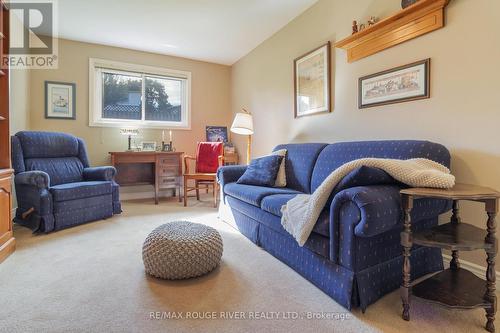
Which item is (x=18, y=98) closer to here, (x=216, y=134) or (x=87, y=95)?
(x=87, y=95)

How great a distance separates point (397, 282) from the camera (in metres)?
1.65

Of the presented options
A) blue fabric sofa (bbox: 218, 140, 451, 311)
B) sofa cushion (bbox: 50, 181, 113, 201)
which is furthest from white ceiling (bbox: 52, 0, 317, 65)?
blue fabric sofa (bbox: 218, 140, 451, 311)

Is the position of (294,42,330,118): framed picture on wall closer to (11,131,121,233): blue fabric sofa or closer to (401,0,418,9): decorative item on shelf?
(401,0,418,9): decorative item on shelf

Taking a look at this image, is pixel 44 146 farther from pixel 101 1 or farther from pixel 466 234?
pixel 466 234

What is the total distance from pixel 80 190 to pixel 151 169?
5.49ft

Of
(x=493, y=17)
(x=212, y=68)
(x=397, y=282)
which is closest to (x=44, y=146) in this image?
(x=212, y=68)

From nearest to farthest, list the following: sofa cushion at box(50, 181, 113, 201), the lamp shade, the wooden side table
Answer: the wooden side table < sofa cushion at box(50, 181, 113, 201) < the lamp shade

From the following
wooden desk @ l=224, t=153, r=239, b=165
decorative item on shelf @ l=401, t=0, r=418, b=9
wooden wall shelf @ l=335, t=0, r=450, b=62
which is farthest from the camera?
wooden desk @ l=224, t=153, r=239, b=165

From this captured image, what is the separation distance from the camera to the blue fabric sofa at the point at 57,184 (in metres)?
2.73

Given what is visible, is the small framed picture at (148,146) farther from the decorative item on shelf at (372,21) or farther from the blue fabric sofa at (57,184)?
the decorative item on shelf at (372,21)

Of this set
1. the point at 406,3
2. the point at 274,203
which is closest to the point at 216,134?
the point at 274,203

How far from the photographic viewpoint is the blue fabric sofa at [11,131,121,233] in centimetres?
273

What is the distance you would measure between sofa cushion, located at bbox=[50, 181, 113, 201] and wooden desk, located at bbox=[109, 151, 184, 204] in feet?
2.85

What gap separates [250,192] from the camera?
2500 millimetres
